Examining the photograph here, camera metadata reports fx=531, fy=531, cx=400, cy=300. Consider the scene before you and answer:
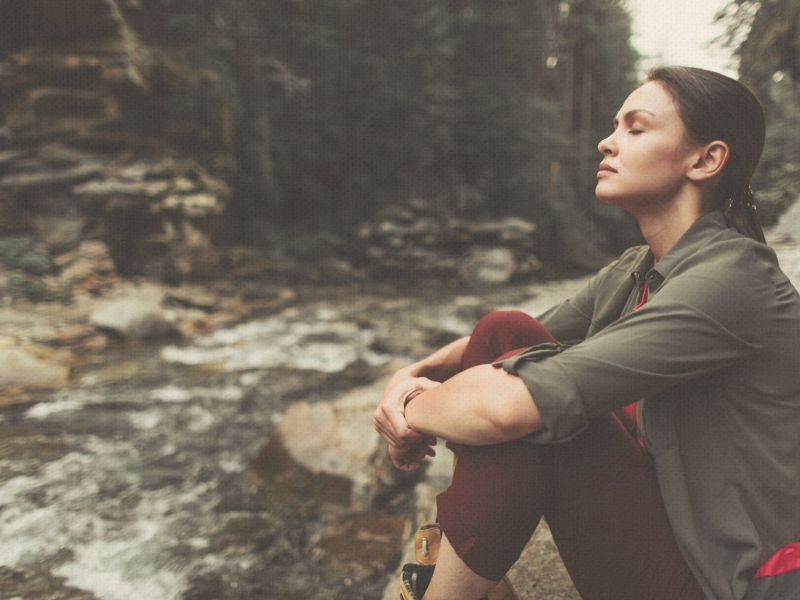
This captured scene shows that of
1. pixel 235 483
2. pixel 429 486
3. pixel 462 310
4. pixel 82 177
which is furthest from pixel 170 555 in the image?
pixel 82 177

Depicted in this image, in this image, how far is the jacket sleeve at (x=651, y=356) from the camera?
3.76ft

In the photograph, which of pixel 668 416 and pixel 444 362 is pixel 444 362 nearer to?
pixel 444 362

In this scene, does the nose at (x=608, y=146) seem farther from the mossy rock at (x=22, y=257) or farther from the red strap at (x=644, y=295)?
the mossy rock at (x=22, y=257)

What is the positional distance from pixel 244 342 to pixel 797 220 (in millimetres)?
6430

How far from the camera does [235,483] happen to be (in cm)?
356

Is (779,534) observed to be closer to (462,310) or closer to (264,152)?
(462,310)

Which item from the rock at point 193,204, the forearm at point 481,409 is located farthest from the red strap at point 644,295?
the rock at point 193,204

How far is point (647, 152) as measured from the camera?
4.67 feet

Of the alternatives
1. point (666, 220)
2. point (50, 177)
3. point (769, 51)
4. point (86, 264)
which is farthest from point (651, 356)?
point (50, 177)

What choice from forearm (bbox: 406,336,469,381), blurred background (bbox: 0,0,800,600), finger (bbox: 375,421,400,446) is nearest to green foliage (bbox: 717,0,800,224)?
blurred background (bbox: 0,0,800,600)

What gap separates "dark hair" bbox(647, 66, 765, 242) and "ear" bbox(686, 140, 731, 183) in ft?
0.06

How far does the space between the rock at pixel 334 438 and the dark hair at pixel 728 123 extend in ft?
8.39

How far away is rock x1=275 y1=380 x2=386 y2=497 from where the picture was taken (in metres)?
3.40

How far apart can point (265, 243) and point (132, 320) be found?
7.95 m
